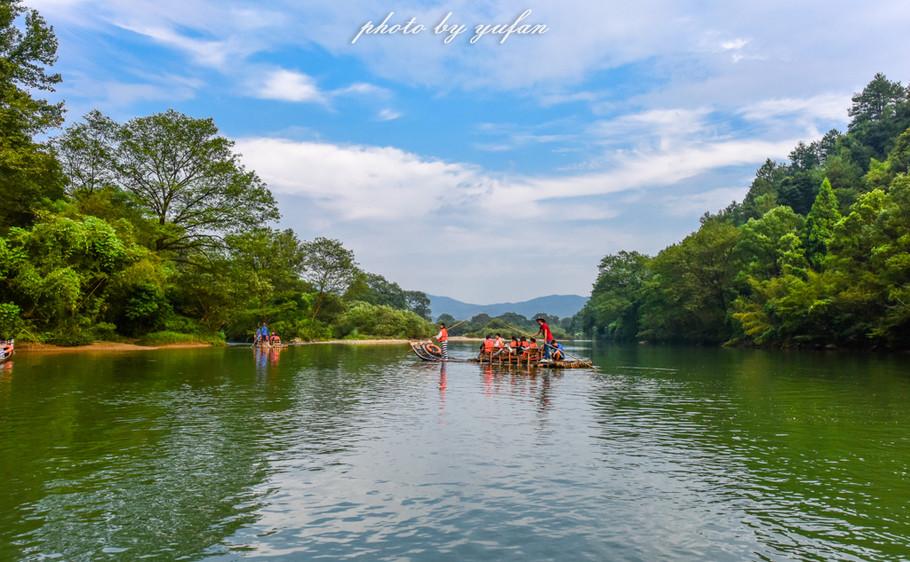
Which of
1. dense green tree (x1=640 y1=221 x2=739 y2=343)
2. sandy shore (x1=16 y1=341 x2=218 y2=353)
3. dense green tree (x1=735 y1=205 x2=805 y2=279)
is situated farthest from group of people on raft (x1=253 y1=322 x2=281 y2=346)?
dense green tree (x1=640 y1=221 x2=739 y2=343)

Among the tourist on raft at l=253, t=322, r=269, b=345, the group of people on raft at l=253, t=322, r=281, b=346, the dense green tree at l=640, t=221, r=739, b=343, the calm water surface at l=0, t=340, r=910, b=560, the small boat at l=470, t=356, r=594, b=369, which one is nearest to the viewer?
the calm water surface at l=0, t=340, r=910, b=560

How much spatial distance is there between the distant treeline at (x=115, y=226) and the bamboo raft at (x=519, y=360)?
22.9 meters

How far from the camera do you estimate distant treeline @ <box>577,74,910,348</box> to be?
165 feet

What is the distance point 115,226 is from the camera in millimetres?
46344

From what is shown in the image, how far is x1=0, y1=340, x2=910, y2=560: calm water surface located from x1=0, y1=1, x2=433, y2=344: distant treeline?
19045 millimetres

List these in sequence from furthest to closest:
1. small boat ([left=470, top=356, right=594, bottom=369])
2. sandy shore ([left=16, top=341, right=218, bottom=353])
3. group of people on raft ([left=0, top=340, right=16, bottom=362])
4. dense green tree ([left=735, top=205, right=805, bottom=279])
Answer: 1. dense green tree ([left=735, top=205, right=805, bottom=279])
2. sandy shore ([left=16, top=341, right=218, bottom=353])
3. small boat ([left=470, top=356, right=594, bottom=369])
4. group of people on raft ([left=0, top=340, right=16, bottom=362])

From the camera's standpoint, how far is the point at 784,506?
9.55m

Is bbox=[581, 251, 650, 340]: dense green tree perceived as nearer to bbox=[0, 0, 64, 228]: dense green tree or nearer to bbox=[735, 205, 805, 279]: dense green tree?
bbox=[735, 205, 805, 279]: dense green tree

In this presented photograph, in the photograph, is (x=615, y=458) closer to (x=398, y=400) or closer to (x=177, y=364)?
(x=398, y=400)

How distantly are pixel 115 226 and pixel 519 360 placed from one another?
33143 millimetres

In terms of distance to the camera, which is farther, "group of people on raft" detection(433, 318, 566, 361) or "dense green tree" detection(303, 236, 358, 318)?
"dense green tree" detection(303, 236, 358, 318)

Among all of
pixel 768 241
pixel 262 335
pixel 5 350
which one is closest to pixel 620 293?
pixel 768 241

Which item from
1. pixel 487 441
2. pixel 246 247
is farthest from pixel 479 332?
pixel 487 441

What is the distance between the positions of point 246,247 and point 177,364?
81.8 feet
